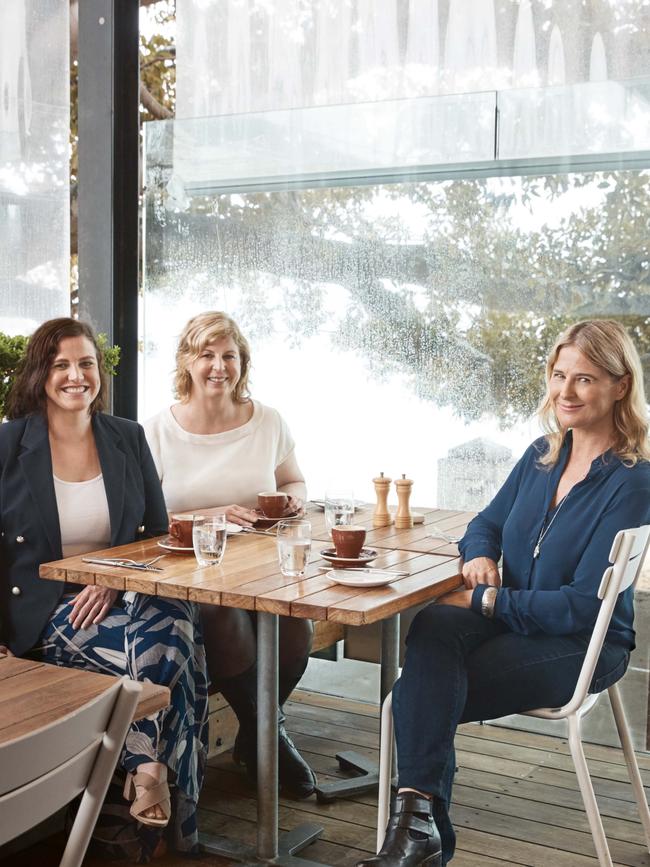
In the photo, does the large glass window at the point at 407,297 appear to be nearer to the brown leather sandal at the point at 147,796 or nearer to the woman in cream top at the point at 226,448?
the woman in cream top at the point at 226,448

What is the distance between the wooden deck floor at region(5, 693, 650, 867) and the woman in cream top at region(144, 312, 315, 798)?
0.57 ft

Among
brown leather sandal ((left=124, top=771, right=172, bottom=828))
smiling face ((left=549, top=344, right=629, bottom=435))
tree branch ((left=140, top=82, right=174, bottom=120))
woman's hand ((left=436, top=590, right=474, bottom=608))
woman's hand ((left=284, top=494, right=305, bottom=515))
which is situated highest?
tree branch ((left=140, top=82, right=174, bottom=120))

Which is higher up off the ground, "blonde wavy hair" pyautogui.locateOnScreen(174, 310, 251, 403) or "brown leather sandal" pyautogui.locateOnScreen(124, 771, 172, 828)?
"blonde wavy hair" pyautogui.locateOnScreen(174, 310, 251, 403)

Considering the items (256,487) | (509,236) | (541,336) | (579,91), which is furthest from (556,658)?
(579,91)

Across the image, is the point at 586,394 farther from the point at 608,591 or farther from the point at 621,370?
the point at 608,591

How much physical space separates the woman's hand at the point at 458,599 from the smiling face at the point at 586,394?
1.66 feet

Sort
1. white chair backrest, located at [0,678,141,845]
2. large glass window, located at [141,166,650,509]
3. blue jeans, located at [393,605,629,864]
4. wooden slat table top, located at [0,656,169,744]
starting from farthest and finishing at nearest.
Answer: large glass window, located at [141,166,650,509] < blue jeans, located at [393,605,629,864] < wooden slat table top, located at [0,656,169,744] < white chair backrest, located at [0,678,141,845]

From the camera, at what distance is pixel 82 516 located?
9.64ft

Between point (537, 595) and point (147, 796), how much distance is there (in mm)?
1022

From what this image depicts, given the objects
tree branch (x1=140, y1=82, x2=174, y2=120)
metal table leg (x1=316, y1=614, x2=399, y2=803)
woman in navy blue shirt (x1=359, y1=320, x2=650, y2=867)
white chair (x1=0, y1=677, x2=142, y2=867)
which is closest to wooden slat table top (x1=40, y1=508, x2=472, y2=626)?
woman in navy blue shirt (x1=359, y1=320, x2=650, y2=867)

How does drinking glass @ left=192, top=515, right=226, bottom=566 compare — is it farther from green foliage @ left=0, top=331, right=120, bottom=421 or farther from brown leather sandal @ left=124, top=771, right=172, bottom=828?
green foliage @ left=0, top=331, right=120, bottom=421

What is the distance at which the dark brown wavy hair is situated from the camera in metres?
2.99

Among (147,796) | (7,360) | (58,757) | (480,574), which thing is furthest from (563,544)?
(7,360)

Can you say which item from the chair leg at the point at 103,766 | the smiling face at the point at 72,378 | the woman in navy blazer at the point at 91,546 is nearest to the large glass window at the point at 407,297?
the woman in navy blazer at the point at 91,546
